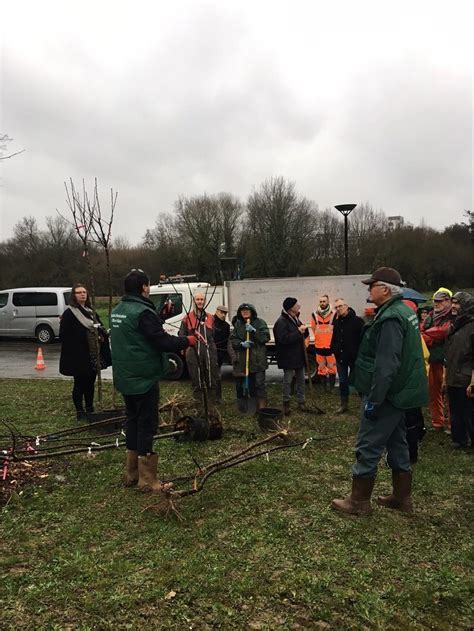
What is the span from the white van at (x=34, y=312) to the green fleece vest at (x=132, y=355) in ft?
48.7

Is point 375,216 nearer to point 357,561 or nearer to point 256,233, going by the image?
point 256,233

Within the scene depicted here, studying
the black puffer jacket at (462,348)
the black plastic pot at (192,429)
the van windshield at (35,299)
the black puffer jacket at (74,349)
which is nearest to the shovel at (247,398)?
the black plastic pot at (192,429)

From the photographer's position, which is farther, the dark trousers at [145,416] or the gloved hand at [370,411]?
the dark trousers at [145,416]

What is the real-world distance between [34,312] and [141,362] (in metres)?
15.8

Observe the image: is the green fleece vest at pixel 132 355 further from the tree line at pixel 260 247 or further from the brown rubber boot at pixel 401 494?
the tree line at pixel 260 247

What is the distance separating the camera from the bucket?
228 inches

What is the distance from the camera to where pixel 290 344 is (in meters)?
7.11

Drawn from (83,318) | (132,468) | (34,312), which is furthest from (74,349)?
(34,312)

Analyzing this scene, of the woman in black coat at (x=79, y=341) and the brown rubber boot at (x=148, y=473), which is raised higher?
the woman in black coat at (x=79, y=341)

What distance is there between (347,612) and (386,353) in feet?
5.34

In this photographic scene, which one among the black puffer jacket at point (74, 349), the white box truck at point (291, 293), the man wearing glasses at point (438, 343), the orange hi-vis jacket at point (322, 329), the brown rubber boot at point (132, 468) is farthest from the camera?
the white box truck at point (291, 293)

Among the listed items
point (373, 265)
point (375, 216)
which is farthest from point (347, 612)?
point (375, 216)

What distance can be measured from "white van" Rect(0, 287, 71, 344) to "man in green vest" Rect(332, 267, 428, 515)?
629 inches

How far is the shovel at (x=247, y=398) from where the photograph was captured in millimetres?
7004
